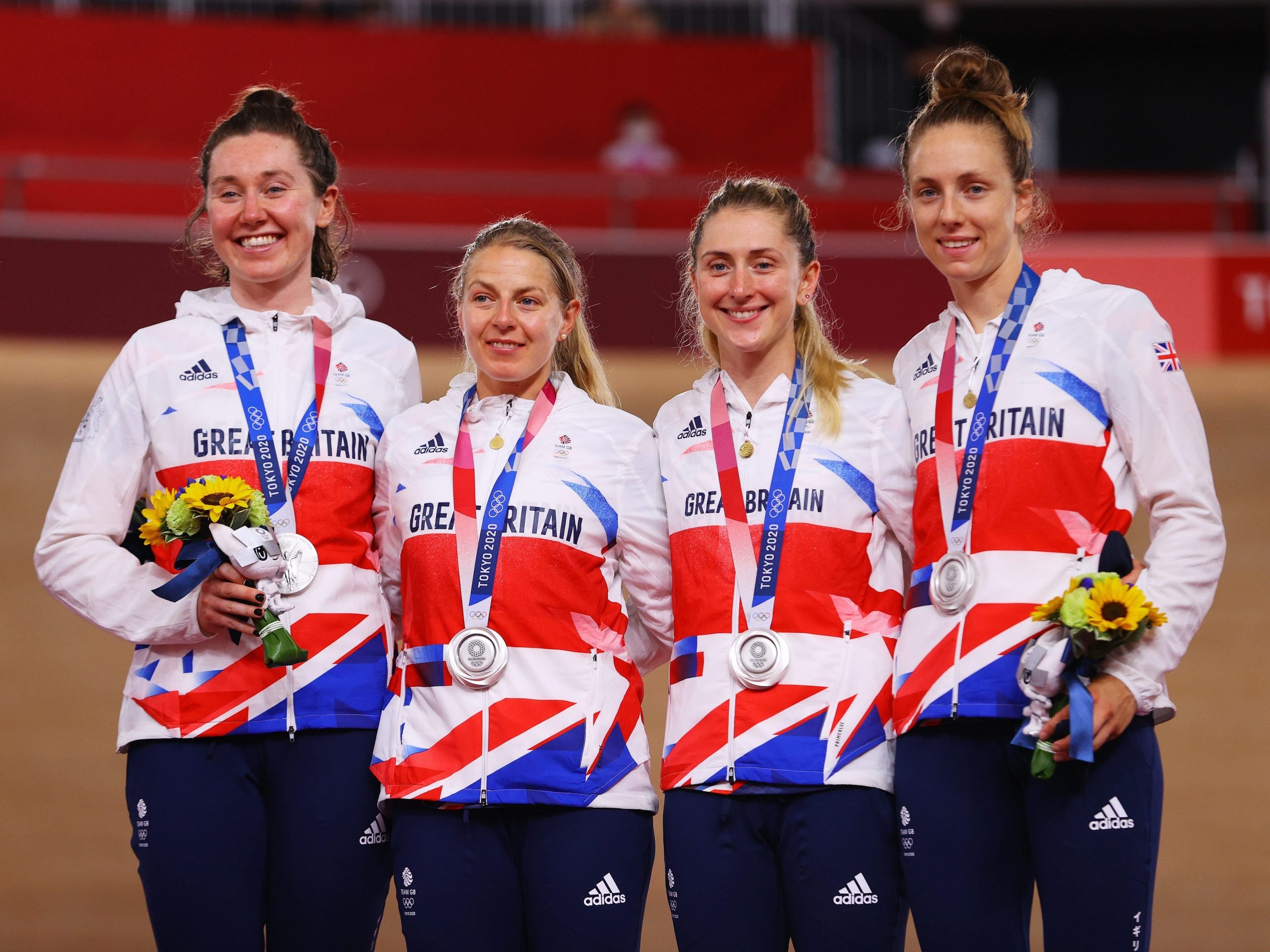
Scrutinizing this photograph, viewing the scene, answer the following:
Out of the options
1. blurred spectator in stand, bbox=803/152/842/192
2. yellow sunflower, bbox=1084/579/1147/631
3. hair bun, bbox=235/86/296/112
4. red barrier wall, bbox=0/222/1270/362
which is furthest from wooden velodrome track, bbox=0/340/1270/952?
hair bun, bbox=235/86/296/112

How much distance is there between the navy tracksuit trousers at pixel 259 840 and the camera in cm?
311

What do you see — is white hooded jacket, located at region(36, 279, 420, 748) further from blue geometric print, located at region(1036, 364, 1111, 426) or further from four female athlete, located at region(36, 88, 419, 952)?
blue geometric print, located at region(1036, 364, 1111, 426)

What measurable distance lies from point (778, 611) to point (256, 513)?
1.07 meters

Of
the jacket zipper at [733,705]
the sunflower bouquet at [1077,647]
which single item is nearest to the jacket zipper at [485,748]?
the jacket zipper at [733,705]

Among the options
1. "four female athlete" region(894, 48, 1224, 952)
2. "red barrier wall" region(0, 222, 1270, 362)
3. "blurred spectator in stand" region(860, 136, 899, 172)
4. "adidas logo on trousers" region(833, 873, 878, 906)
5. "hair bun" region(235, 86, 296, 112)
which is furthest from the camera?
"blurred spectator in stand" region(860, 136, 899, 172)

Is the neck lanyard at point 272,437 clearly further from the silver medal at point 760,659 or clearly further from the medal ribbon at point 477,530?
the silver medal at point 760,659

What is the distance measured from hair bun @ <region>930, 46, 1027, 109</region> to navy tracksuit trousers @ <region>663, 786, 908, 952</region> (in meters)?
1.43

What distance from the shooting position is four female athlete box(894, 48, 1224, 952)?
112 inches

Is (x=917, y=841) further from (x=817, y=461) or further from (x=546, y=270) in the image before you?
(x=546, y=270)

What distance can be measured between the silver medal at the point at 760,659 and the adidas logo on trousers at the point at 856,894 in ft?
1.33

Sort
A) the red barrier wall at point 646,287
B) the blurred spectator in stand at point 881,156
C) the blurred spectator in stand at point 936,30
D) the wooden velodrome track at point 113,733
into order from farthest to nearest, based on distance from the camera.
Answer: the blurred spectator in stand at point 881,156
the blurred spectator in stand at point 936,30
the red barrier wall at point 646,287
the wooden velodrome track at point 113,733

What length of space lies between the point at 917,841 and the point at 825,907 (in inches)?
8.6

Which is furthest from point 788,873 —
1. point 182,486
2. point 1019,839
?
point 182,486

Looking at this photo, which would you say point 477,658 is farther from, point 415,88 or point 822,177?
point 415,88
